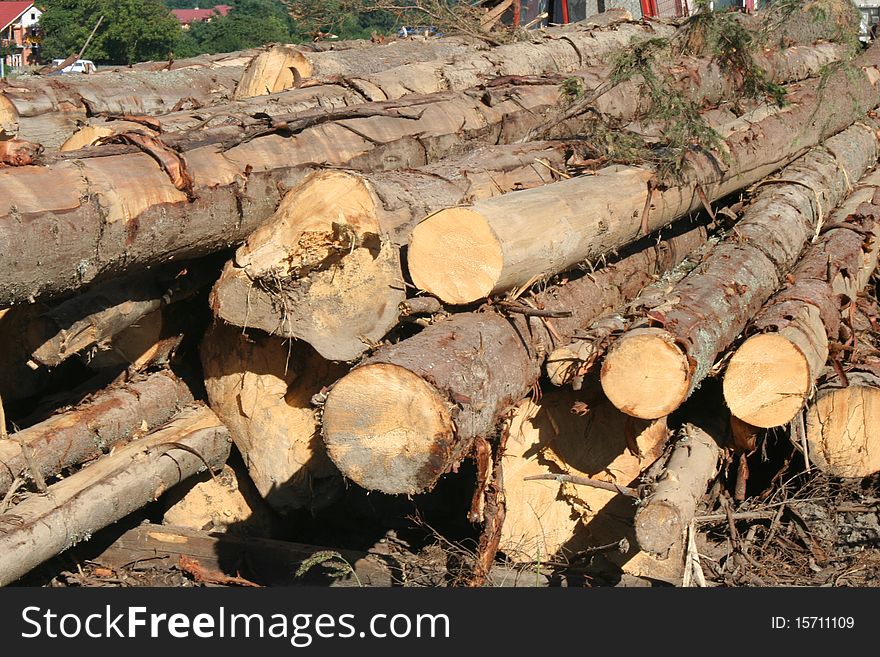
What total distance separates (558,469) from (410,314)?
4.33ft

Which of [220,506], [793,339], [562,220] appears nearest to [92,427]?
[220,506]

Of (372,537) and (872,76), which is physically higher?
(872,76)

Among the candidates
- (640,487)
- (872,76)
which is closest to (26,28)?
(872,76)

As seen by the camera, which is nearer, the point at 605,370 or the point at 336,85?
the point at 605,370

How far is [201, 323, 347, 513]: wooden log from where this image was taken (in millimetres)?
5312

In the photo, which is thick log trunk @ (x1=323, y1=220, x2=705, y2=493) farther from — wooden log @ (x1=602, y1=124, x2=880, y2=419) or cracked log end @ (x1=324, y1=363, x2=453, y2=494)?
wooden log @ (x1=602, y1=124, x2=880, y2=419)

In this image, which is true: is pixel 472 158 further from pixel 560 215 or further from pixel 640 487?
pixel 640 487

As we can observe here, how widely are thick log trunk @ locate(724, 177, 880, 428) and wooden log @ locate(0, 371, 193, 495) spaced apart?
2.99 m

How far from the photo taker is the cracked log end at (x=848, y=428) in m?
4.96

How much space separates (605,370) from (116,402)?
8.55ft

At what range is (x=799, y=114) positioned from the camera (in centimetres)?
766

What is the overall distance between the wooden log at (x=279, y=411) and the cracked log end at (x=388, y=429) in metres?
1.26

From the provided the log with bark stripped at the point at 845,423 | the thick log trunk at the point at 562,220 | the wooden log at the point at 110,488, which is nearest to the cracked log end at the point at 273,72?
the wooden log at the point at 110,488

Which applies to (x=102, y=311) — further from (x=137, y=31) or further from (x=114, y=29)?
(x=137, y=31)
